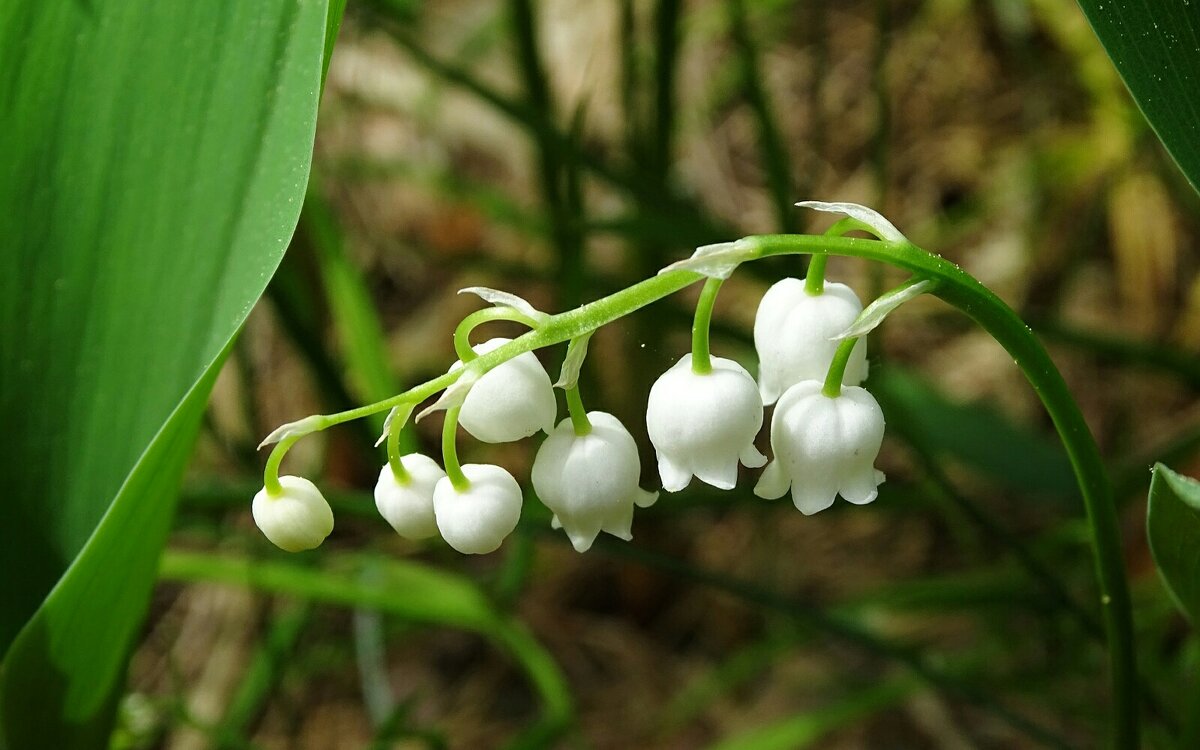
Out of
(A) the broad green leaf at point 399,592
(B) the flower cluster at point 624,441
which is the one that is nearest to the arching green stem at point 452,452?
(B) the flower cluster at point 624,441

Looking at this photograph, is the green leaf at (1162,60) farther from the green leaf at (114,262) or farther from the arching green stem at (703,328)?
the green leaf at (114,262)

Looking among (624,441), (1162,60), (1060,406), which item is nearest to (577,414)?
(624,441)

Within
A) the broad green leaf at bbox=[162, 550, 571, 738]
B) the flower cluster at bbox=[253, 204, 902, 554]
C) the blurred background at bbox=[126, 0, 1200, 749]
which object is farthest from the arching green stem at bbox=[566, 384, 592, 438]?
the broad green leaf at bbox=[162, 550, 571, 738]

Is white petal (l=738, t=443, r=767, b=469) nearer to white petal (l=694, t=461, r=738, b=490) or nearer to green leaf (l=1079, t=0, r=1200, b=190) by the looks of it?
white petal (l=694, t=461, r=738, b=490)

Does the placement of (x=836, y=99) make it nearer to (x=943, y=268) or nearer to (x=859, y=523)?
(x=859, y=523)

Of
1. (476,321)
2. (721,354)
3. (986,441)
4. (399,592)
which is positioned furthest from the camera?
(721,354)

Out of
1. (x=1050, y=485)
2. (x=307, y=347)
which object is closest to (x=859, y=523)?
(x=1050, y=485)

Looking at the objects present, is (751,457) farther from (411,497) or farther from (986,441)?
(986,441)

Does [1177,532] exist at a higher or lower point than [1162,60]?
lower
